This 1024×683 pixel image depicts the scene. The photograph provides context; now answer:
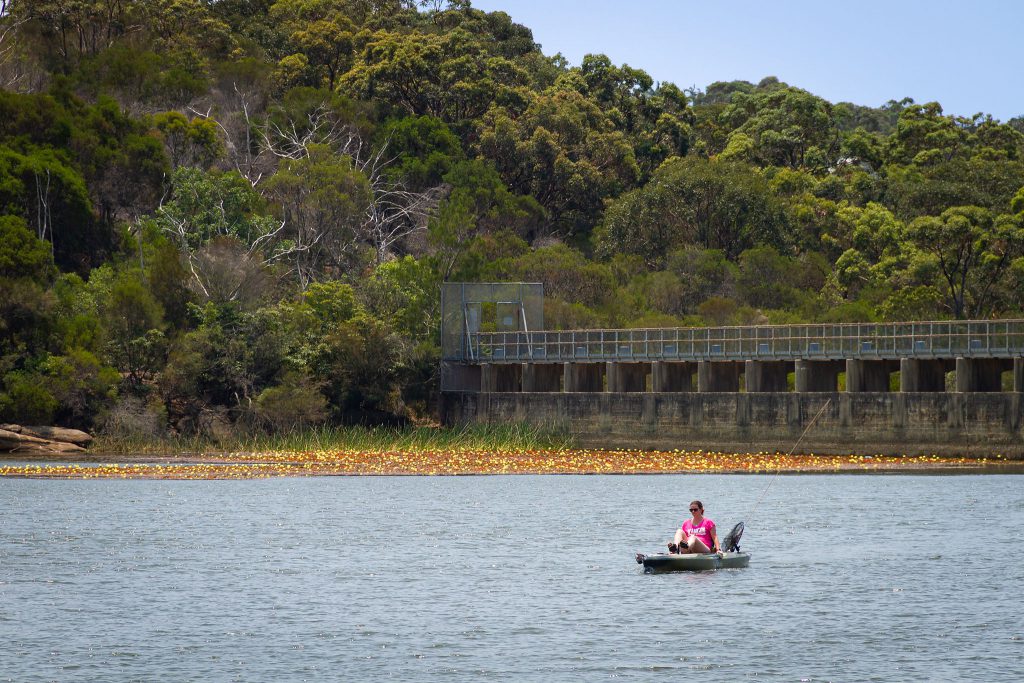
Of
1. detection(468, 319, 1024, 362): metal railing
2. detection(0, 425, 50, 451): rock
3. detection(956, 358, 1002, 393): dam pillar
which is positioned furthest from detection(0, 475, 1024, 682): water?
detection(0, 425, 50, 451): rock

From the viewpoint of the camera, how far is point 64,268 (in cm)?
10288

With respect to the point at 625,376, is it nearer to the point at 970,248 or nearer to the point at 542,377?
the point at 542,377

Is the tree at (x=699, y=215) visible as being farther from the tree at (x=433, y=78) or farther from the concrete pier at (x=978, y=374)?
the concrete pier at (x=978, y=374)

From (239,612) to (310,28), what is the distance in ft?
385

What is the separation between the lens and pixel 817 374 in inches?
3150

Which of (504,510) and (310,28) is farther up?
(310,28)

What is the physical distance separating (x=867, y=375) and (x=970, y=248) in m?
27.4

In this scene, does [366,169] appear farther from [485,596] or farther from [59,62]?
[485,596]

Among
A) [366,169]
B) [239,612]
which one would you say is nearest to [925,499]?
[239,612]

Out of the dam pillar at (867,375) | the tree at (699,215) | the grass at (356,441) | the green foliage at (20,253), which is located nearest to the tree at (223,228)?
the green foliage at (20,253)

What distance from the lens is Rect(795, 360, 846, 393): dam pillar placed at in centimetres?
7888

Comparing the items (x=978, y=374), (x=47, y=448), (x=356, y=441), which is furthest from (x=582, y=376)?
(x=47, y=448)

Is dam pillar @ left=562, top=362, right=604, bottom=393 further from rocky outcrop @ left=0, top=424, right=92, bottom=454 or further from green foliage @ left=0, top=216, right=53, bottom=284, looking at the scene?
green foliage @ left=0, top=216, right=53, bottom=284

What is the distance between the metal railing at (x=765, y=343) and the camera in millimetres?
72750
